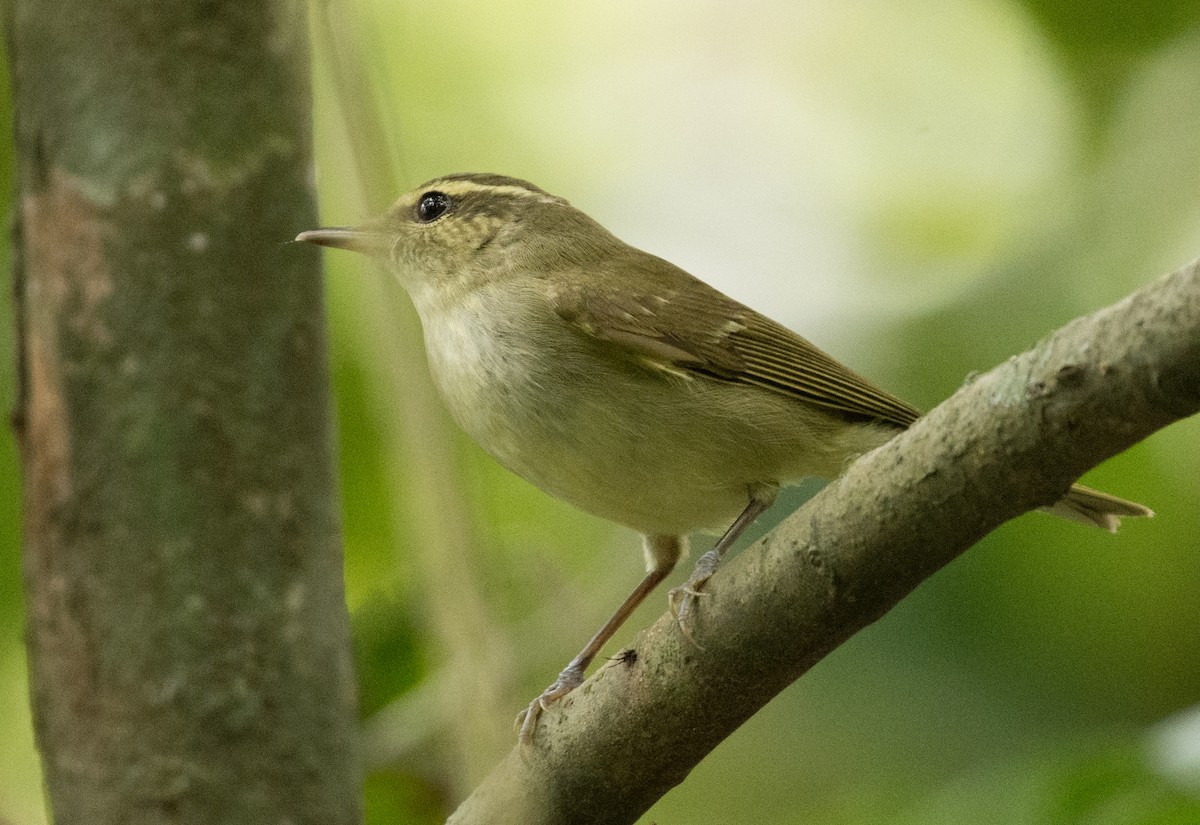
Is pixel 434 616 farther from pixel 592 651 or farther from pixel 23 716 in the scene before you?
pixel 23 716

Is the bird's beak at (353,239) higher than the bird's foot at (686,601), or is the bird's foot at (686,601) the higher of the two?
the bird's beak at (353,239)

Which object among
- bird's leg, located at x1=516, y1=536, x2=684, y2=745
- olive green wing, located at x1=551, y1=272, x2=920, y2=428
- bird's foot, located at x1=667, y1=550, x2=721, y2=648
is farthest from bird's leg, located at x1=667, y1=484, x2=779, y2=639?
bird's leg, located at x1=516, y1=536, x2=684, y2=745

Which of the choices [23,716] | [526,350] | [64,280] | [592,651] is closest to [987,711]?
[592,651]

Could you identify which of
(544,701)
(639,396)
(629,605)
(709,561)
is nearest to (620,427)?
(639,396)

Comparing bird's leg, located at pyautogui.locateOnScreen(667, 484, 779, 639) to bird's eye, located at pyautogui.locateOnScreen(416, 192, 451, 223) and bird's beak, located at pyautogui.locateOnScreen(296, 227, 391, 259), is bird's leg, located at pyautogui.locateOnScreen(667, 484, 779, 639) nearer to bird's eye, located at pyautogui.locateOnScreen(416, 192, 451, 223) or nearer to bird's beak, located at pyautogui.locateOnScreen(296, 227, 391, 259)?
bird's beak, located at pyautogui.locateOnScreen(296, 227, 391, 259)

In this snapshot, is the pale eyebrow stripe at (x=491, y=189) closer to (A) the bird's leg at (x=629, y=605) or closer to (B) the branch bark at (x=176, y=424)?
(A) the bird's leg at (x=629, y=605)

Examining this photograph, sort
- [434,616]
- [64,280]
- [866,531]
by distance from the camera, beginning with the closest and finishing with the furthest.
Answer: [434,616]
[866,531]
[64,280]

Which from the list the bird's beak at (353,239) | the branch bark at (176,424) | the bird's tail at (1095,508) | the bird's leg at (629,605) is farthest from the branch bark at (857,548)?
the bird's beak at (353,239)

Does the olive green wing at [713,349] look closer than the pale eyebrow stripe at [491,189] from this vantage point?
Yes
